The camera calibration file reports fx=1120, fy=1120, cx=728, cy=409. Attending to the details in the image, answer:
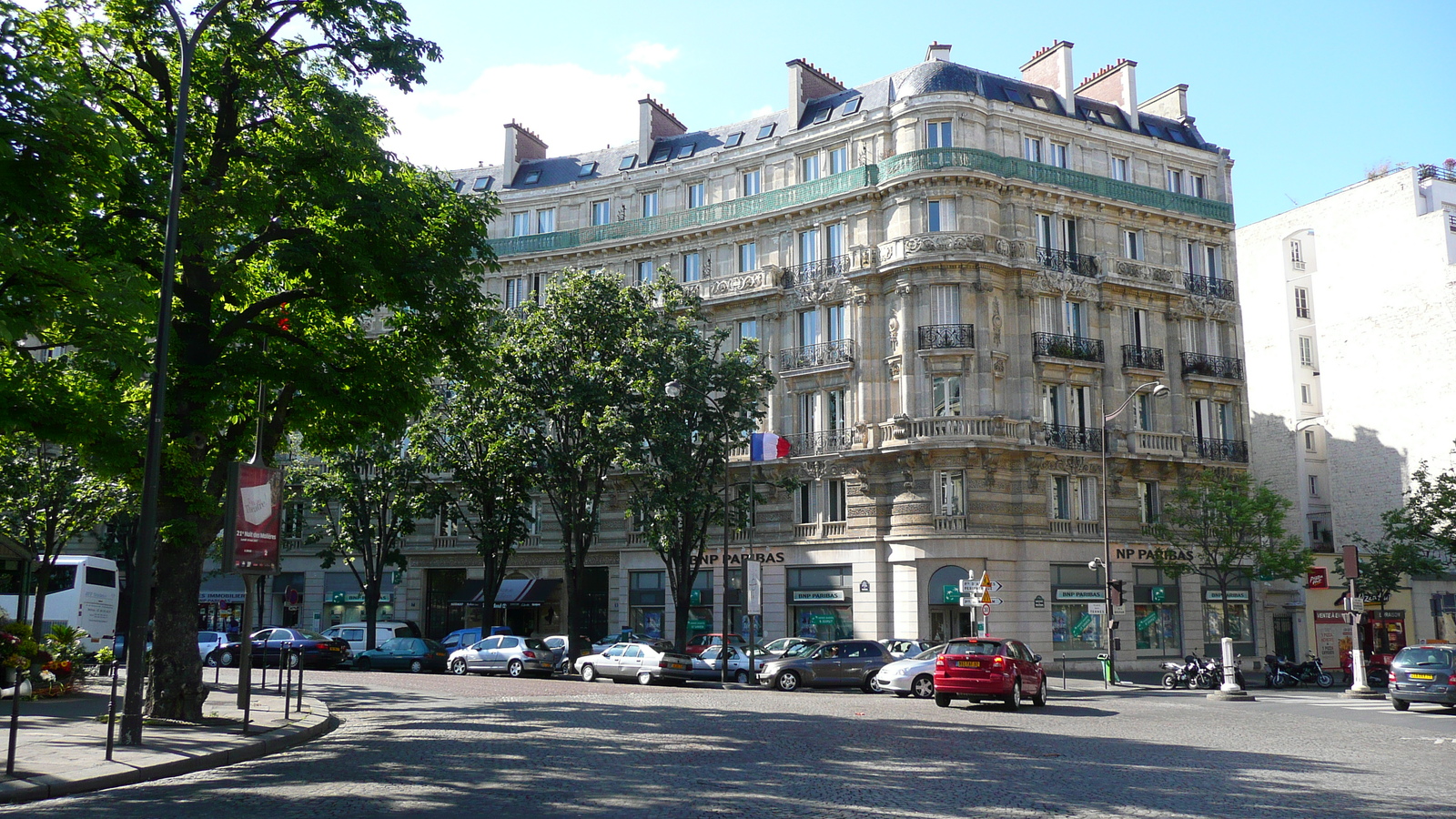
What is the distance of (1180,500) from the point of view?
4072cm

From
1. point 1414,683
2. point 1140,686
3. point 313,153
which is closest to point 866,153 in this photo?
point 1140,686

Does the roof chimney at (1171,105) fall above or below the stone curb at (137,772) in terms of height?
above

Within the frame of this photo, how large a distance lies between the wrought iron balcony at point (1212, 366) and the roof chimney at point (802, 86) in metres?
17.8

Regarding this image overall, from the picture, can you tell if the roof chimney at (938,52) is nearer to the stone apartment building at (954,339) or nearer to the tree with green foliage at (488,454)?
the stone apartment building at (954,339)

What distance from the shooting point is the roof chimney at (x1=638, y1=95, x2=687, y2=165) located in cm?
4978

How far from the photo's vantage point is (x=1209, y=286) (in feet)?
144

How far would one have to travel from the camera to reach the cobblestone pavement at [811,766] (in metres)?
10.3

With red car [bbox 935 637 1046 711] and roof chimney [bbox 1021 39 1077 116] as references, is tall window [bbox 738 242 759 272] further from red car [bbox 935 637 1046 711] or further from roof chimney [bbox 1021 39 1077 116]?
red car [bbox 935 637 1046 711]

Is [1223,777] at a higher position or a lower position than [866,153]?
lower

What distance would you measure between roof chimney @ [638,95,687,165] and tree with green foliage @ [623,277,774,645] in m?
14.9

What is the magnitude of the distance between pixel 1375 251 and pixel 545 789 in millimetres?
55562

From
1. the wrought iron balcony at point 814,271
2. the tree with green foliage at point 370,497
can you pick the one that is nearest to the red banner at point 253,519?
the tree with green foliage at point 370,497

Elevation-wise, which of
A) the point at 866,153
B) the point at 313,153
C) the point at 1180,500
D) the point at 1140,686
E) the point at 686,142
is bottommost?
the point at 1140,686

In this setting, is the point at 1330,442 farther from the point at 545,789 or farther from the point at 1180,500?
the point at 545,789
